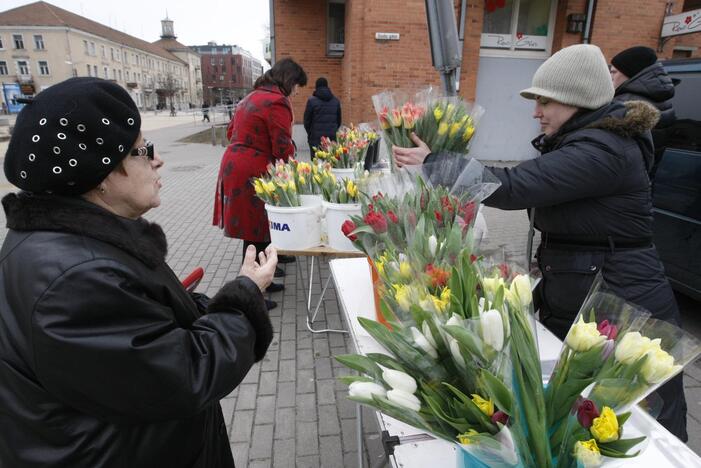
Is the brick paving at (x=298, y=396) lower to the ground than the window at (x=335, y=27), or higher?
lower

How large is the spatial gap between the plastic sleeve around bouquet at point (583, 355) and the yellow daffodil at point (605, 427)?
99 mm

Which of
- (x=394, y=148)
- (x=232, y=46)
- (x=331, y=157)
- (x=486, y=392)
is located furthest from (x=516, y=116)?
(x=232, y=46)

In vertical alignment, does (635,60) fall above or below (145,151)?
above

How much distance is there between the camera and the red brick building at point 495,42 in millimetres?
9883

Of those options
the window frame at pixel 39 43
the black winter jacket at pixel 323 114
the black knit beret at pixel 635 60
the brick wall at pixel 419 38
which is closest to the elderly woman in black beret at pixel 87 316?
the black knit beret at pixel 635 60

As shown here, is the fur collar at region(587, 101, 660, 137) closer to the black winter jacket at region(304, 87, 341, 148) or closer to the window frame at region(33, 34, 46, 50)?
the black winter jacket at region(304, 87, 341, 148)

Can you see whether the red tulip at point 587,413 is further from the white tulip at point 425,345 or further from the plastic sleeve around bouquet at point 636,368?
the white tulip at point 425,345

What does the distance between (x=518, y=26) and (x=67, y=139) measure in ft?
38.0

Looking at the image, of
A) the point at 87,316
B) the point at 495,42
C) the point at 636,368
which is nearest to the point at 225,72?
A: the point at 495,42

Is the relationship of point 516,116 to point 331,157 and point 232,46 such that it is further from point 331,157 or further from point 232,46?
point 232,46

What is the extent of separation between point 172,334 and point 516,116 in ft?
37.6

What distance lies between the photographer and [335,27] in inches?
507

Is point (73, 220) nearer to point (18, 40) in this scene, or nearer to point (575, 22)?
point (575, 22)

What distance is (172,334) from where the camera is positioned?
1088mm
